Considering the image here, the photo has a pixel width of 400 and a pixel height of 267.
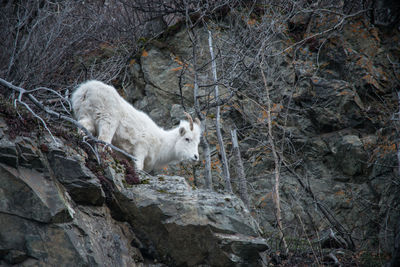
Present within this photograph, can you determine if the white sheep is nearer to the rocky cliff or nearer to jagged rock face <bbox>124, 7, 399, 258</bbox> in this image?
the rocky cliff

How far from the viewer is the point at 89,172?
14.3 ft

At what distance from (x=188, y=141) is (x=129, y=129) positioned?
143 cm

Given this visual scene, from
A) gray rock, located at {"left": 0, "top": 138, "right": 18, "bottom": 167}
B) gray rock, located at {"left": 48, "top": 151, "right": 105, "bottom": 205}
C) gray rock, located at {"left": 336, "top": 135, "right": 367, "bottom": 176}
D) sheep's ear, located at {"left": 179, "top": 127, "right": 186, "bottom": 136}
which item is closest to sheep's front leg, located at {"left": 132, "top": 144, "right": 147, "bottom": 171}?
sheep's ear, located at {"left": 179, "top": 127, "right": 186, "bottom": 136}

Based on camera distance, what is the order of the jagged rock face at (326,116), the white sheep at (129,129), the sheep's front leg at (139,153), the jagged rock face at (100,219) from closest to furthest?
1. the jagged rock face at (100,219)
2. the white sheep at (129,129)
3. the sheep's front leg at (139,153)
4. the jagged rock face at (326,116)

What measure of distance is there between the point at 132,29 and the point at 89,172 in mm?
7481

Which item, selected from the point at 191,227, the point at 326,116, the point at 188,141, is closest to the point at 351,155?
the point at 326,116

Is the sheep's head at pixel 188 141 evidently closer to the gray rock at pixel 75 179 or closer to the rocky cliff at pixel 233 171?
the rocky cliff at pixel 233 171

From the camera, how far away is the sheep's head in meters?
7.57

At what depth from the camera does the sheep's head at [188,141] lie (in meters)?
7.57

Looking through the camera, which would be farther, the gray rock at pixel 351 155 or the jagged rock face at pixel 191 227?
the gray rock at pixel 351 155

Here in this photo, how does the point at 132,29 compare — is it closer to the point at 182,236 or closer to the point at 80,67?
the point at 80,67

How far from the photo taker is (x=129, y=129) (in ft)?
22.3

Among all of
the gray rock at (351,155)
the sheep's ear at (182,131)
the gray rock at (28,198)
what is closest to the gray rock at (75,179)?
the gray rock at (28,198)

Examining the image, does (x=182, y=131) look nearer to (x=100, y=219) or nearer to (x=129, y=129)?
(x=129, y=129)
